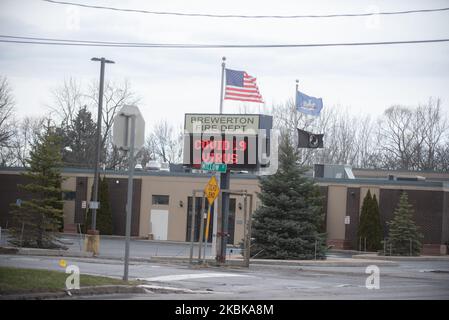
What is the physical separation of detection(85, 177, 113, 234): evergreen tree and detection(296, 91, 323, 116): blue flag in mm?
19131

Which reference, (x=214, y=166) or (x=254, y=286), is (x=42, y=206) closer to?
(x=214, y=166)

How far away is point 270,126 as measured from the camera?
91.1ft

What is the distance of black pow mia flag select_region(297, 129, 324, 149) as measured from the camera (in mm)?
39750

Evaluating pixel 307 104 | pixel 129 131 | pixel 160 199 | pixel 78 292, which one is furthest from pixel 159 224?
pixel 78 292

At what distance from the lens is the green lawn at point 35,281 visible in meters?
14.2

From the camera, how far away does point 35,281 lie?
594 inches

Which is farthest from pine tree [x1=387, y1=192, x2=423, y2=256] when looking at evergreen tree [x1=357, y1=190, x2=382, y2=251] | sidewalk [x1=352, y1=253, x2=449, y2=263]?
evergreen tree [x1=357, y1=190, x2=382, y2=251]

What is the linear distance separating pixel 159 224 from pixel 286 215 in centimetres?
2319

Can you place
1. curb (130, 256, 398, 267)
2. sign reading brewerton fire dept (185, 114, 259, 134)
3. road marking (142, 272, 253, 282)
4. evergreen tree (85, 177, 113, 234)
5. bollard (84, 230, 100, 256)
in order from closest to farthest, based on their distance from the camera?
1. road marking (142, 272, 253, 282)
2. sign reading brewerton fire dept (185, 114, 259, 134)
3. curb (130, 256, 398, 267)
4. bollard (84, 230, 100, 256)
5. evergreen tree (85, 177, 113, 234)

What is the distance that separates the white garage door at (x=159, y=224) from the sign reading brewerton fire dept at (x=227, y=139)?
1174 inches

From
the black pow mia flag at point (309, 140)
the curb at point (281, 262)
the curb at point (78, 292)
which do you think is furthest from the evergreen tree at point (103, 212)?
the curb at point (78, 292)

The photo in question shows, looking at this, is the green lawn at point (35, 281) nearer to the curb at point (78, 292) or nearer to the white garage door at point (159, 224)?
the curb at point (78, 292)

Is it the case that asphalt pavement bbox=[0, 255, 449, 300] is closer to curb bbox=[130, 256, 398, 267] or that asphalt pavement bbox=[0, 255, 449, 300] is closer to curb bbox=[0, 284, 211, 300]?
curb bbox=[0, 284, 211, 300]
